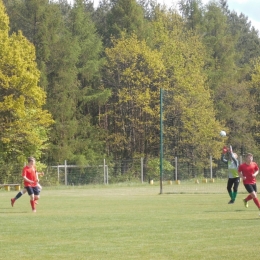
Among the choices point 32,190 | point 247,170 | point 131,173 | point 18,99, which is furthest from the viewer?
point 131,173

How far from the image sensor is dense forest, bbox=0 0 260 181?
53.4 meters

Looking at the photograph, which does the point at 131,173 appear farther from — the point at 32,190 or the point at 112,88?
the point at 32,190

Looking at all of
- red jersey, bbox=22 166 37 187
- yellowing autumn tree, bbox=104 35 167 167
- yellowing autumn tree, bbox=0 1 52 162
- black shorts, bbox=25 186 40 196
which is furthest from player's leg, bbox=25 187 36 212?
yellowing autumn tree, bbox=104 35 167 167

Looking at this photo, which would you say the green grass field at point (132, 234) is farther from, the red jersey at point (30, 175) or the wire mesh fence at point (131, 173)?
the wire mesh fence at point (131, 173)

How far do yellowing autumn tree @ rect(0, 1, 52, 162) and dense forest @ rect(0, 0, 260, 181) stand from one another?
0.25 ft

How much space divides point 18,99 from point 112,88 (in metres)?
16.9

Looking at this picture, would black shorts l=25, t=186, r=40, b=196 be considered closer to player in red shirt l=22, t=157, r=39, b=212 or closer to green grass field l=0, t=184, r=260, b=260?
player in red shirt l=22, t=157, r=39, b=212

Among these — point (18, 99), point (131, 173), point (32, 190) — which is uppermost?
point (18, 99)

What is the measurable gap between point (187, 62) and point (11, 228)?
2073 inches

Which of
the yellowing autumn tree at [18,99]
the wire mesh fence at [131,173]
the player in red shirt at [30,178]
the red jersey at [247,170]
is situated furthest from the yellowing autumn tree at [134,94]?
the red jersey at [247,170]

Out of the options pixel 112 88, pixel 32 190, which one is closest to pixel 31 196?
pixel 32 190

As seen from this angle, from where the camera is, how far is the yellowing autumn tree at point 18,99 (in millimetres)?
52000

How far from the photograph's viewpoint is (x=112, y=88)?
2677 inches

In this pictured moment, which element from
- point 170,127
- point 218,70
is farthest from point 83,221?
point 218,70
